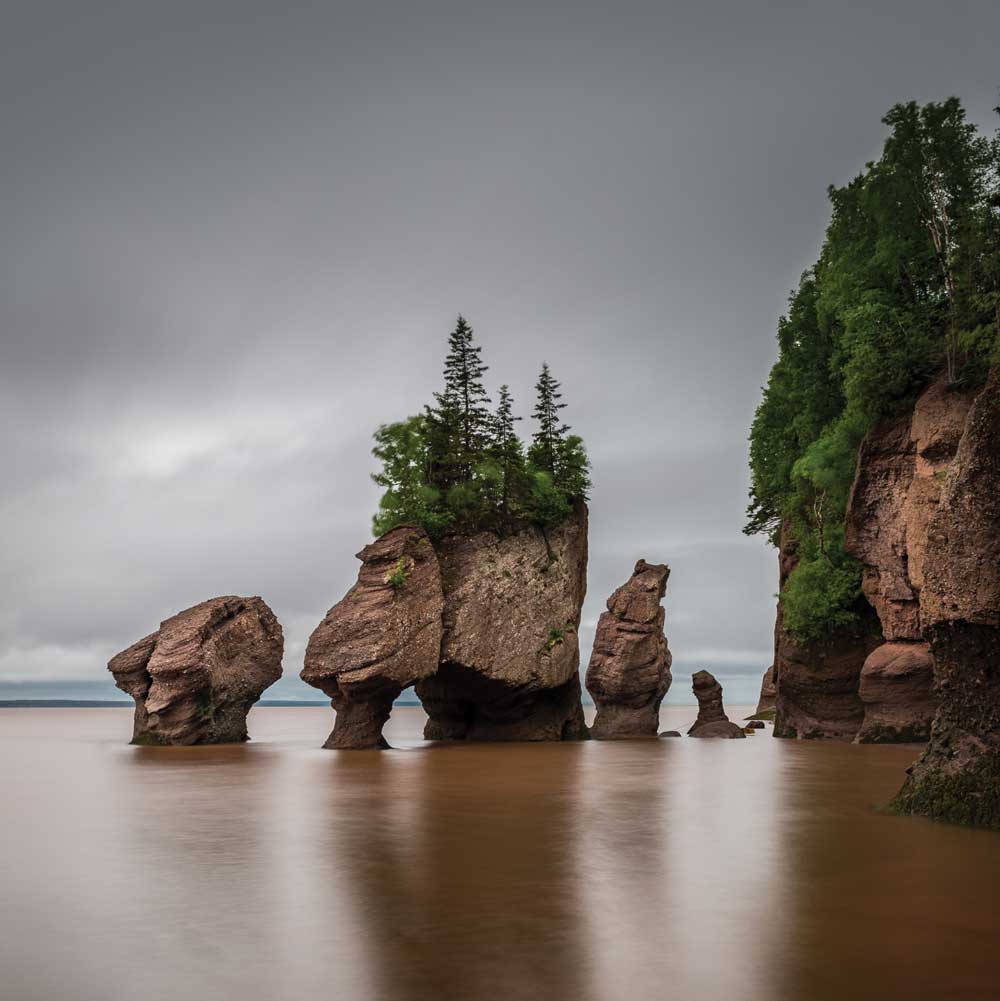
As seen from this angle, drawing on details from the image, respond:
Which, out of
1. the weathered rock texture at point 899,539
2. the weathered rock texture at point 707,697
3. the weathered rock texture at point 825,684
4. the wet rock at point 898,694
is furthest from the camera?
the weathered rock texture at point 707,697

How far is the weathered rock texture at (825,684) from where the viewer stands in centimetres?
3859

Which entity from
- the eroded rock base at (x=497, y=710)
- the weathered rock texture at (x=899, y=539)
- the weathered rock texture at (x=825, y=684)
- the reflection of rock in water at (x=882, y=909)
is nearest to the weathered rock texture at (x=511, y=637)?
the eroded rock base at (x=497, y=710)

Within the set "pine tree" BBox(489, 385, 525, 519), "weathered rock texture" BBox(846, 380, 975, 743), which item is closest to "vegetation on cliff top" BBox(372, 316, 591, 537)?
"pine tree" BBox(489, 385, 525, 519)

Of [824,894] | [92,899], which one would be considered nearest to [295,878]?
[92,899]

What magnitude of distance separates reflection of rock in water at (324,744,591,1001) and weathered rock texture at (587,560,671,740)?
30.0 metres

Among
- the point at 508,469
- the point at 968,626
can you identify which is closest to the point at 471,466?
the point at 508,469

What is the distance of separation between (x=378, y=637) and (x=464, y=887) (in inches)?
1013

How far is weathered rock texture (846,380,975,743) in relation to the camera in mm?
30156

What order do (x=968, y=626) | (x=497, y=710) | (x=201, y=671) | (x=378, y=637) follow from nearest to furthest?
(x=968, y=626), (x=378, y=637), (x=201, y=671), (x=497, y=710)

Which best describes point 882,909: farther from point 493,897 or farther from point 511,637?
point 511,637

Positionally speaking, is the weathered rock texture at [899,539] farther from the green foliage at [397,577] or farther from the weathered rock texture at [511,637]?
the green foliage at [397,577]

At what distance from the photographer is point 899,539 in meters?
Result: 33.1

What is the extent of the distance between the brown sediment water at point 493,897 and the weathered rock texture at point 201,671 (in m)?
19.2

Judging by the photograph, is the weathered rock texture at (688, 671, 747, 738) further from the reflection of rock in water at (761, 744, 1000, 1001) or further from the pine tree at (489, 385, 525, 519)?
the reflection of rock in water at (761, 744, 1000, 1001)
